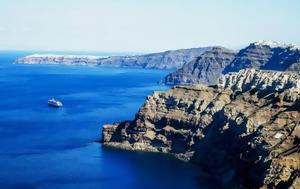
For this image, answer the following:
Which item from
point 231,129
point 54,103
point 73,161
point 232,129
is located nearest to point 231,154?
point 232,129

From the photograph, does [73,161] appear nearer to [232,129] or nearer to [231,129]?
[231,129]

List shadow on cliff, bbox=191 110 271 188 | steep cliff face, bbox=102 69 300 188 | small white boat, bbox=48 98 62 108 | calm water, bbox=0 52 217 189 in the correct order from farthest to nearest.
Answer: small white boat, bbox=48 98 62 108
calm water, bbox=0 52 217 189
shadow on cliff, bbox=191 110 271 188
steep cliff face, bbox=102 69 300 188

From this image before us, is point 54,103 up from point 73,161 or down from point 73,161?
down

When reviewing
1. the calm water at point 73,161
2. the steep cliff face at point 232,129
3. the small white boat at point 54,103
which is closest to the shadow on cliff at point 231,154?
the steep cliff face at point 232,129

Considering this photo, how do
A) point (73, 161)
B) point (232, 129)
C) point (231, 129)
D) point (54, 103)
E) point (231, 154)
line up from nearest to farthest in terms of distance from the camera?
point (231, 154), point (232, 129), point (231, 129), point (73, 161), point (54, 103)

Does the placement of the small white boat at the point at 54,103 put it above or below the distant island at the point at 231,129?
below

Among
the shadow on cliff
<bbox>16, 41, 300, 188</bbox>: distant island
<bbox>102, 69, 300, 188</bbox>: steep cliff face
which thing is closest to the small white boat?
<bbox>16, 41, 300, 188</bbox>: distant island

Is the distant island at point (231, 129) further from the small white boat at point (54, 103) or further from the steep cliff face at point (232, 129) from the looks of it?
the small white boat at point (54, 103)

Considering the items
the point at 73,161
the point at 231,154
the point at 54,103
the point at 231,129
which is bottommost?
the point at 54,103

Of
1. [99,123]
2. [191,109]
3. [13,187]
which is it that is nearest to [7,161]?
[13,187]

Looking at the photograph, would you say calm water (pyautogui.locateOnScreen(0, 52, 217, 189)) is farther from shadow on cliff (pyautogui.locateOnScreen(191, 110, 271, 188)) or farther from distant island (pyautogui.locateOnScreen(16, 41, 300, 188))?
distant island (pyautogui.locateOnScreen(16, 41, 300, 188))
